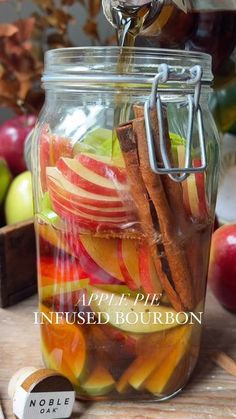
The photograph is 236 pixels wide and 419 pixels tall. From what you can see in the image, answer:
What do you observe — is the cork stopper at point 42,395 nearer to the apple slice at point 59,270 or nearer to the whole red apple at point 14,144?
the apple slice at point 59,270

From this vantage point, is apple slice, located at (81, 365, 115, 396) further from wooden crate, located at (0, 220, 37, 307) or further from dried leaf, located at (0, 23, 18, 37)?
dried leaf, located at (0, 23, 18, 37)

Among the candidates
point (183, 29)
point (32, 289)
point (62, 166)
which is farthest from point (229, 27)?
point (32, 289)

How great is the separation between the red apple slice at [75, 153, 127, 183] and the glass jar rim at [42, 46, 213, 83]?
6cm

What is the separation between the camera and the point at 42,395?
35 cm

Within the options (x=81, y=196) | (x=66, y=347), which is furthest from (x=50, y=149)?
(x=66, y=347)

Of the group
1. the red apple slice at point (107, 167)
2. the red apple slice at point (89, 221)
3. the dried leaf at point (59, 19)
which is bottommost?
the red apple slice at point (89, 221)

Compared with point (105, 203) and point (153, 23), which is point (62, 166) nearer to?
point (105, 203)

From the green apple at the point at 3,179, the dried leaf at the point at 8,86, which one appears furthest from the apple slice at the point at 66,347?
the dried leaf at the point at 8,86

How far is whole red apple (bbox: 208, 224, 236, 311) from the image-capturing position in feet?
1.70

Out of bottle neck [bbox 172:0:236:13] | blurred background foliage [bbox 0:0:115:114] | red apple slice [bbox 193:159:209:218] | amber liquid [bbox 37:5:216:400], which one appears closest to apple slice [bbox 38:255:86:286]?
amber liquid [bbox 37:5:216:400]

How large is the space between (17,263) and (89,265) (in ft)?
0.56

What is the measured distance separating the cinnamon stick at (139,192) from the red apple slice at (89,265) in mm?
33

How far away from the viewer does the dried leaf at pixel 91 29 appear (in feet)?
2.39

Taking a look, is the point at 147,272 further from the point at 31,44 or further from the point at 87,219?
the point at 31,44
